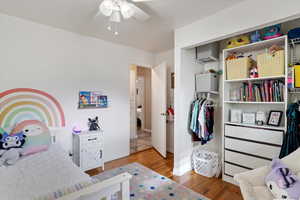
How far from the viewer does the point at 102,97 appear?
9.44 ft

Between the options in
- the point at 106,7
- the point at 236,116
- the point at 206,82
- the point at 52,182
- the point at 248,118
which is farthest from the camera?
the point at 206,82

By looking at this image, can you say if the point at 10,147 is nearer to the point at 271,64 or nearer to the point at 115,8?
the point at 115,8

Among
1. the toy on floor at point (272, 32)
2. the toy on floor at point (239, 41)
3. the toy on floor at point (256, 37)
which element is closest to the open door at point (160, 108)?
the toy on floor at point (239, 41)

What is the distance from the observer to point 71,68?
254 centimetres

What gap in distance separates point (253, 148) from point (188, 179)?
1.02m

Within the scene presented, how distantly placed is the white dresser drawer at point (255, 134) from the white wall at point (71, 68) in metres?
2.03

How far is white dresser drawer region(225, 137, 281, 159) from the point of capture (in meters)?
1.82

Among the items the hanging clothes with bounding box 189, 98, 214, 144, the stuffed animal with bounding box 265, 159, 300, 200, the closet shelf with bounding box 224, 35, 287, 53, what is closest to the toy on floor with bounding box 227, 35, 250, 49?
the closet shelf with bounding box 224, 35, 287, 53

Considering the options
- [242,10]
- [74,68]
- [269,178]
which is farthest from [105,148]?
[242,10]

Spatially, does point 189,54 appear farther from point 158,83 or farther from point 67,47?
point 67,47

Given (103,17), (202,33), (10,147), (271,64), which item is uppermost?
(103,17)

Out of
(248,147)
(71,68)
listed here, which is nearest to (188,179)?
(248,147)

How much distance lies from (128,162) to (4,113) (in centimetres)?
206

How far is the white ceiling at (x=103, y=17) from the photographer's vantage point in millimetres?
1760
